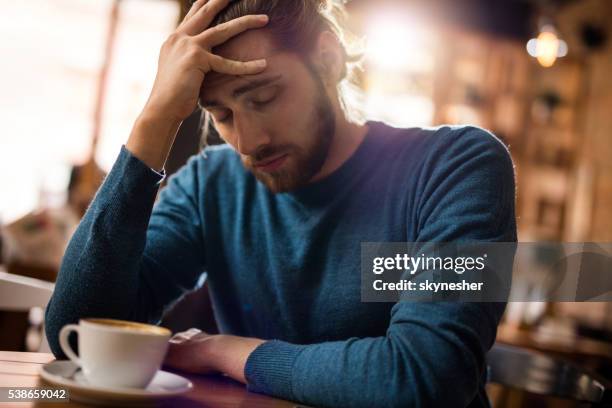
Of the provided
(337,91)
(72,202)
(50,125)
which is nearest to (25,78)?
(50,125)

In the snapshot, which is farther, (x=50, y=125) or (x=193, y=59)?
(x=50, y=125)

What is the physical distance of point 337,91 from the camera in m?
1.33

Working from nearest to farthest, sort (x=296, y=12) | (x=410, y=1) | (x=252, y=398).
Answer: (x=252, y=398) → (x=296, y=12) → (x=410, y=1)

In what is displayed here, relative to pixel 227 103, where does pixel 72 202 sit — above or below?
below

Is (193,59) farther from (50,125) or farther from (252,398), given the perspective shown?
(50,125)

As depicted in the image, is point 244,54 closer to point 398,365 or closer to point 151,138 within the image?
point 151,138

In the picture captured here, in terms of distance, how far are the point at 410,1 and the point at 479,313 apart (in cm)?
587

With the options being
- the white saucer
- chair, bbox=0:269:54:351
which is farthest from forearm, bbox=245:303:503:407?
chair, bbox=0:269:54:351

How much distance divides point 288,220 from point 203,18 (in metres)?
0.39

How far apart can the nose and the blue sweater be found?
0.16 meters

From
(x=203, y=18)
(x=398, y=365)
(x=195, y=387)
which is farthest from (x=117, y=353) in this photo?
(x=203, y=18)

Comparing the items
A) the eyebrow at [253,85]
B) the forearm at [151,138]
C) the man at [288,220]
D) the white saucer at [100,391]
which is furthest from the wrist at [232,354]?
the eyebrow at [253,85]

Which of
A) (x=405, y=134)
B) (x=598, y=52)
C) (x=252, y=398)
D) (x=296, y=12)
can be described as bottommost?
(x=252, y=398)

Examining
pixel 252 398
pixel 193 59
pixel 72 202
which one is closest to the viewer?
pixel 252 398
